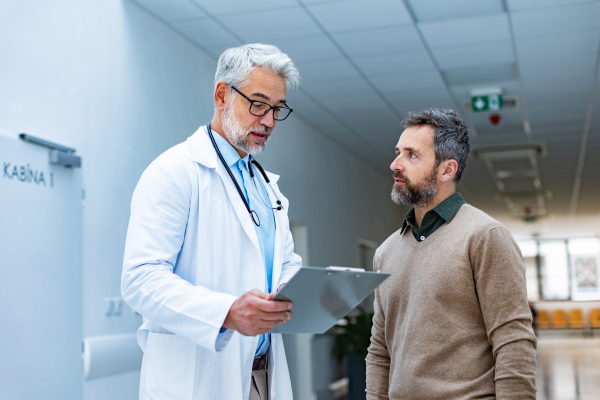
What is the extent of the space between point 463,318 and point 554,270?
20325mm

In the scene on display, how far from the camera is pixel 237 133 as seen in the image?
1628 millimetres

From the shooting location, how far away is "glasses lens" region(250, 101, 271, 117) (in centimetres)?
162

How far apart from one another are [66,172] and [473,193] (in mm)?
10280

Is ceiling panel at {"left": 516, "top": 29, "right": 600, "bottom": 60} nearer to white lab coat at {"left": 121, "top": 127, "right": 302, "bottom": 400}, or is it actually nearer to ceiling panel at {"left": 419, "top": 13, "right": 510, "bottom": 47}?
ceiling panel at {"left": 419, "top": 13, "right": 510, "bottom": 47}

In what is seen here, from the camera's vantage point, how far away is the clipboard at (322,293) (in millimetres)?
1186

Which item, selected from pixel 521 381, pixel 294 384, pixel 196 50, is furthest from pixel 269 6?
pixel 294 384

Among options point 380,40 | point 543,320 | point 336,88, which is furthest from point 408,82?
point 543,320

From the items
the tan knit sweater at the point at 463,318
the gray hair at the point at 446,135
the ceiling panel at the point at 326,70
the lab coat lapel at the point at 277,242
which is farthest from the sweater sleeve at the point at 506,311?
the ceiling panel at the point at 326,70

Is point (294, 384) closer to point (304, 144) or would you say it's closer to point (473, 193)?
point (304, 144)

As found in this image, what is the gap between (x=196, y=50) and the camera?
180 inches

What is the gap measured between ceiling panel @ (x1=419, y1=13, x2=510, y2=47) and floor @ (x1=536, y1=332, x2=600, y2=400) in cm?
413

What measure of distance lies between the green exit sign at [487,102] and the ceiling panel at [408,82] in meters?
0.34

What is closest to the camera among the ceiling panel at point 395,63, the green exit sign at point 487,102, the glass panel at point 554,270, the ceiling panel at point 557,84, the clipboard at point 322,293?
the clipboard at point 322,293

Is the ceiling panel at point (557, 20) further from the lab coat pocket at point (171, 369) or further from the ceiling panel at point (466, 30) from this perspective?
the lab coat pocket at point (171, 369)
